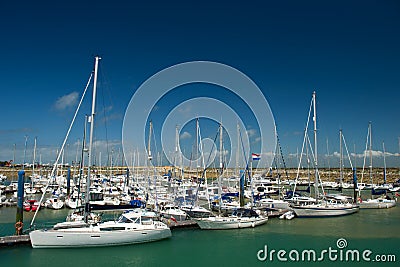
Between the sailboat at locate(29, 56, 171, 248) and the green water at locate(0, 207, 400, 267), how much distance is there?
0.43 meters

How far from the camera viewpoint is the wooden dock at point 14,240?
2250cm

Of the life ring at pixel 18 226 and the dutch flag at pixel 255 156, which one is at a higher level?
the dutch flag at pixel 255 156

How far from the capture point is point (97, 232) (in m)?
22.8

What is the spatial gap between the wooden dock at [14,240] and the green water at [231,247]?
0.39m

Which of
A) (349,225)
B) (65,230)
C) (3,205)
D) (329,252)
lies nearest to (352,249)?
(329,252)

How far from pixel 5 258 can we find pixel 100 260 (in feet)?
19.4

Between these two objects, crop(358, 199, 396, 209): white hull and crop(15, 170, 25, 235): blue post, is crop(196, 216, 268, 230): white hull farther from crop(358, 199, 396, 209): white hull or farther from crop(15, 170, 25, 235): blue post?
crop(358, 199, 396, 209): white hull

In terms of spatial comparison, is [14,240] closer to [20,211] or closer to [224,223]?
[20,211]

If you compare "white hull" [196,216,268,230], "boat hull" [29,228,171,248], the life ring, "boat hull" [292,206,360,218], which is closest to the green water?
"boat hull" [29,228,171,248]

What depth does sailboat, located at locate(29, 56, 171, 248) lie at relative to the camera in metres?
22.0

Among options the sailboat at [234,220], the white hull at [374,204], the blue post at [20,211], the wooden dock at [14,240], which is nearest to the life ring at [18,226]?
the blue post at [20,211]

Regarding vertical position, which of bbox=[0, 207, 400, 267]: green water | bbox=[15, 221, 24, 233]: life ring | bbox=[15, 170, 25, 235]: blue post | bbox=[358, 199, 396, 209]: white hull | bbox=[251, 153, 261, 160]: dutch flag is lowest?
bbox=[0, 207, 400, 267]: green water

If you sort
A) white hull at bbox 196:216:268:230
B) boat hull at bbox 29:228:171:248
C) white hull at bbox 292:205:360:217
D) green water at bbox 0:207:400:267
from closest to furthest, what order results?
green water at bbox 0:207:400:267, boat hull at bbox 29:228:171:248, white hull at bbox 196:216:268:230, white hull at bbox 292:205:360:217

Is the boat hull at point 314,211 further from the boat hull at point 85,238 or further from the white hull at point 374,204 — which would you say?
the boat hull at point 85,238
